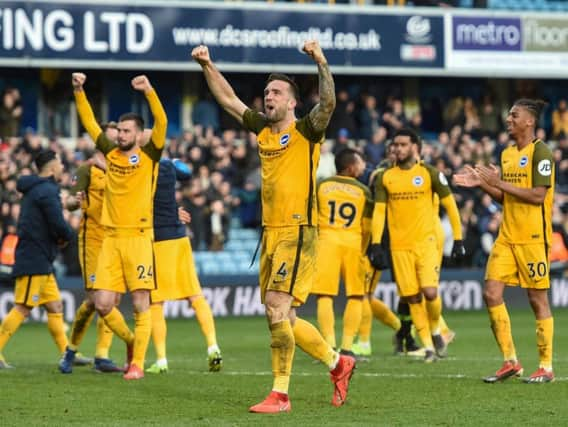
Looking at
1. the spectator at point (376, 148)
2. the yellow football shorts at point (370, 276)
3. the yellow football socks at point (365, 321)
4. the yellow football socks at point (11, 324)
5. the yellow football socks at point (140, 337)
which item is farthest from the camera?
the spectator at point (376, 148)

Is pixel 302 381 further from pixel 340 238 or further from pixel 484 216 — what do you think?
pixel 484 216

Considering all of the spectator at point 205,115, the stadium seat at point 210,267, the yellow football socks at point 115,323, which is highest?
the spectator at point 205,115

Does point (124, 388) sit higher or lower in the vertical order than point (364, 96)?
lower

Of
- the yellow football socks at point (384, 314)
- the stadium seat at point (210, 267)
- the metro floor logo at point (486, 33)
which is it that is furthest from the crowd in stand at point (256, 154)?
the yellow football socks at point (384, 314)

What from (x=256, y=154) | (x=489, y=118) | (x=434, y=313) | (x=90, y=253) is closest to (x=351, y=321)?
(x=434, y=313)

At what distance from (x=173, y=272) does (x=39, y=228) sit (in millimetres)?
1422

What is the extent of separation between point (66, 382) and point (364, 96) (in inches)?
847

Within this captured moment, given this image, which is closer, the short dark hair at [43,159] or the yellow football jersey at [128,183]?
the yellow football jersey at [128,183]

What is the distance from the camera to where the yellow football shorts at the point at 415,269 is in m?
15.3

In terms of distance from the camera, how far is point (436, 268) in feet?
50.7

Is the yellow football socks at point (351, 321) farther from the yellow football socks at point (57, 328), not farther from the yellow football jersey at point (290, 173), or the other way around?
the yellow football jersey at point (290, 173)

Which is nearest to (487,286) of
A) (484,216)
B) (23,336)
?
(23,336)

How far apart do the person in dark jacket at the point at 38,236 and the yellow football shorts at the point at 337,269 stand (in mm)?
2823

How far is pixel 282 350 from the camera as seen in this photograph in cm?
1091
